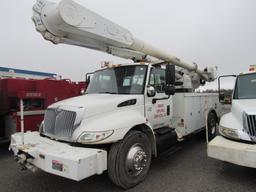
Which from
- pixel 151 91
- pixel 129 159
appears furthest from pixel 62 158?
pixel 151 91

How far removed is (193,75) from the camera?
28.9 ft

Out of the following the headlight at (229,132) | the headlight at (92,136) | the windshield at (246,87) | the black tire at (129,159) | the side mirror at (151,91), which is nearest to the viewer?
the headlight at (92,136)

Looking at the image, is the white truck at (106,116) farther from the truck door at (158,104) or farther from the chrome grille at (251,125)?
the chrome grille at (251,125)

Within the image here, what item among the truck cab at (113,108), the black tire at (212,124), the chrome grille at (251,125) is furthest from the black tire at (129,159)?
the black tire at (212,124)

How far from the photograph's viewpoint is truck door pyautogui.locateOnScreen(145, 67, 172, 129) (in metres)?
4.56

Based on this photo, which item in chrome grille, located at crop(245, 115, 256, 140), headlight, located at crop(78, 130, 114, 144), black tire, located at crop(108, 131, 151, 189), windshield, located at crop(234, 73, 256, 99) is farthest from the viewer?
windshield, located at crop(234, 73, 256, 99)

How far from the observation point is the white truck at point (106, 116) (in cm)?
327

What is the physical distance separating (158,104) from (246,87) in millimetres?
2232

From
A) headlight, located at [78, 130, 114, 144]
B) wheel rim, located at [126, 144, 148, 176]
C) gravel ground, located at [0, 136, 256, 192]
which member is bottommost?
gravel ground, located at [0, 136, 256, 192]

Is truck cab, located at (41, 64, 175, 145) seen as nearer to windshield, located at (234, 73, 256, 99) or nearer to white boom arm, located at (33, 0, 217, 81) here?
white boom arm, located at (33, 0, 217, 81)

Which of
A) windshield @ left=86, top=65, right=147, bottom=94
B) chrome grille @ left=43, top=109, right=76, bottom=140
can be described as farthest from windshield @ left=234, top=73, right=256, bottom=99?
chrome grille @ left=43, top=109, right=76, bottom=140

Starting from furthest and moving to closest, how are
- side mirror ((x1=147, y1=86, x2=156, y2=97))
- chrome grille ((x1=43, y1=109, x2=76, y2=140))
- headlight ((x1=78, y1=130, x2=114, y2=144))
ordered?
side mirror ((x1=147, y1=86, x2=156, y2=97)) → chrome grille ((x1=43, y1=109, x2=76, y2=140)) → headlight ((x1=78, y1=130, x2=114, y2=144))

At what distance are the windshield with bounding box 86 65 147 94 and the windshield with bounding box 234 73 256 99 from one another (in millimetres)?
2458

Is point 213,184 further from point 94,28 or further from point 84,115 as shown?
point 94,28
